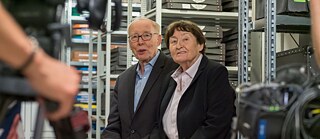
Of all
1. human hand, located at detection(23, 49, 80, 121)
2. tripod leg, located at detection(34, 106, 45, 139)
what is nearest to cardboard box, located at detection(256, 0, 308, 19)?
tripod leg, located at detection(34, 106, 45, 139)

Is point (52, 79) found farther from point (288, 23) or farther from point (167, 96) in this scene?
point (288, 23)

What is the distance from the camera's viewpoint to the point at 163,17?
15.4 ft

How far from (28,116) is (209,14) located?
66.2 inches

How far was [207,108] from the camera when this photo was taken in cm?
332

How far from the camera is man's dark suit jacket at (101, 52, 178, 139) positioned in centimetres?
359

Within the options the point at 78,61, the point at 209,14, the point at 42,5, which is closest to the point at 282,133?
the point at 42,5

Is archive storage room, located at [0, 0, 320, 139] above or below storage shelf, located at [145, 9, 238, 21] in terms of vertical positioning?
below

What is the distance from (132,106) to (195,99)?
1.82 feet

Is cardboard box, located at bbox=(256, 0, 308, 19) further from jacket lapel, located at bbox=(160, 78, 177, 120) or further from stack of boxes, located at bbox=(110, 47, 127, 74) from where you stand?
stack of boxes, located at bbox=(110, 47, 127, 74)

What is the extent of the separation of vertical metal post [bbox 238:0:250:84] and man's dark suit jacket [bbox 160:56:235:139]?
190mm

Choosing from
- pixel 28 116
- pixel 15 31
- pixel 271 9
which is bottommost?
pixel 28 116

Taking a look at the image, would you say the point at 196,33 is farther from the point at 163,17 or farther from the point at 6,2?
the point at 6,2

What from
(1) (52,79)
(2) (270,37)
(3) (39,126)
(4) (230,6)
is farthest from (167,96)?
(1) (52,79)

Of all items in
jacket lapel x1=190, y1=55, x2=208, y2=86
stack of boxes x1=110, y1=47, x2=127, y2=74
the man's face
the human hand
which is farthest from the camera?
stack of boxes x1=110, y1=47, x2=127, y2=74
